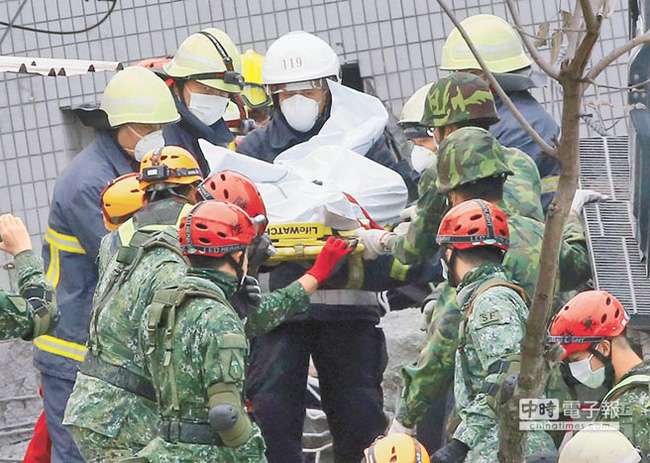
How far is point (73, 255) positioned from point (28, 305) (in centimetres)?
138

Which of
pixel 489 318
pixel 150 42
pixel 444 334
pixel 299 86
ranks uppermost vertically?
pixel 150 42

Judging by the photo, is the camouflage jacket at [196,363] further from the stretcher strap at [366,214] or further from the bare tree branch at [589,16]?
the bare tree branch at [589,16]

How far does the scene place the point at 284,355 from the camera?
7.74 metres

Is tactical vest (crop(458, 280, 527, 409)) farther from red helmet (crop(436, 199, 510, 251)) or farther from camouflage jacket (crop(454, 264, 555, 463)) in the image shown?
red helmet (crop(436, 199, 510, 251))

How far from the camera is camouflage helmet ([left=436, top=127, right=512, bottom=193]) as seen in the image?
6539mm

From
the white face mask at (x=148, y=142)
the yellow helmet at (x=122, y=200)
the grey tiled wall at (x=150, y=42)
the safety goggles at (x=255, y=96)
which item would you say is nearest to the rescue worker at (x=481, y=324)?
the yellow helmet at (x=122, y=200)

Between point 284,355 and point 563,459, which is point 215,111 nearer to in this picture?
point 284,355

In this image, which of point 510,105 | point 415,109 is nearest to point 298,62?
point 415,109

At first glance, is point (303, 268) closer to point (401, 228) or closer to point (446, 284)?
point (401, 228)

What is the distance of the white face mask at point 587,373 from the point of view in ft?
21.1

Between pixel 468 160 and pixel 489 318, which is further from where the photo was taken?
pixel 468 160

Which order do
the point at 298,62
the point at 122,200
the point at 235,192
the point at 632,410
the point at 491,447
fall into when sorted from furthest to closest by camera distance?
1. the point at 298,62
2. the point at 122,200
3. the point at 235,192
4. the point at 632,410
5. the point at 491,447

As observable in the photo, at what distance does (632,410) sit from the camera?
19.0ft

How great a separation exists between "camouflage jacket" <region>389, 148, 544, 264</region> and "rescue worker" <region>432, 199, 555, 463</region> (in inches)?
22.7
